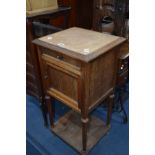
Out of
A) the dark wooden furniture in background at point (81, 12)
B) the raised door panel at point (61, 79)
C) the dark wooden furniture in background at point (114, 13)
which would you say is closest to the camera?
the raised door panel at point (61, 79)

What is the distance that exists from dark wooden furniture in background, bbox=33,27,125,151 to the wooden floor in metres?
0.10

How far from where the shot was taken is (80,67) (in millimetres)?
1078

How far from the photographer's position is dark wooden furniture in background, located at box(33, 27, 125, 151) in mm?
1086

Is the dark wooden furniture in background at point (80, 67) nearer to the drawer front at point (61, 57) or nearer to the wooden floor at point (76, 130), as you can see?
the drawer front at point (61, 57)

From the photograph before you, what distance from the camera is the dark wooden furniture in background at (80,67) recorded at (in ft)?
3.56

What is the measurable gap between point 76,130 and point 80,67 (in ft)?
2.57

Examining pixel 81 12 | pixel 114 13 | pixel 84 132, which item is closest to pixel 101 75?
pixel 84 132

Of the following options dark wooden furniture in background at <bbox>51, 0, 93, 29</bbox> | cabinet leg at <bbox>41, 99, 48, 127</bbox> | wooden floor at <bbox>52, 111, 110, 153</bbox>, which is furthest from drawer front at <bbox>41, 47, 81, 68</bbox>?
dark wooden furniture in background at <bbox>51, 0, 93, 29</bbox>

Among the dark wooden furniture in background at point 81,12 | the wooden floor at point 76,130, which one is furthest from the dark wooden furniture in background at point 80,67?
the dark wooden furniture in background at point 81,12

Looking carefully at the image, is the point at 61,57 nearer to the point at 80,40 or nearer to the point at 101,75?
the point at 80,40

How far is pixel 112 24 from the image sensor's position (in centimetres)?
202

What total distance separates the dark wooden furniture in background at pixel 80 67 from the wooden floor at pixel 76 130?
10 cm
